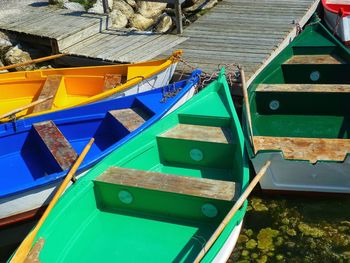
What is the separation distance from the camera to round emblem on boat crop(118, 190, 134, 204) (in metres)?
4.97

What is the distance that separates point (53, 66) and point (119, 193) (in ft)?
16.1

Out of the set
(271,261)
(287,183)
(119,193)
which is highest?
(119,193)

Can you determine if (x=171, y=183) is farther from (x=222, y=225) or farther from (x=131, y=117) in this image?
(x=131, y=117)

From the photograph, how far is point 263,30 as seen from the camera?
9.18m

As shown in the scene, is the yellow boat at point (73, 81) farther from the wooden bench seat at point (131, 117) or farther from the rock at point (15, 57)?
the rock at point (15, 57)

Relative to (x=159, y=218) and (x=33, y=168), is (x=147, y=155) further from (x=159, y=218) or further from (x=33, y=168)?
(x=33, y=168)

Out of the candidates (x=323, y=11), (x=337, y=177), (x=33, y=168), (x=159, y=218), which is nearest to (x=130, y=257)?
(x=159, y=218)

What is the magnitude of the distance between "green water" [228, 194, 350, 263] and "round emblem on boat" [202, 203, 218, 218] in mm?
757

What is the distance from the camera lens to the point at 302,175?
553cm

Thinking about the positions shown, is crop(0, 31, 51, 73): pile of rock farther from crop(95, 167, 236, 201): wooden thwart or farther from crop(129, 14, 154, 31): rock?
crop(95, 167, 236, 201): wooden thwart

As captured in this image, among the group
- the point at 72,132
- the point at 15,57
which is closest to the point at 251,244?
the point at 72,132

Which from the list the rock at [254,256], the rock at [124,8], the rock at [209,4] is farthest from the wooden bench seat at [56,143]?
the rock at [209,4]

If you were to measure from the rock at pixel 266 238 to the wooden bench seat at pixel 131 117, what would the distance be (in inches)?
79.8

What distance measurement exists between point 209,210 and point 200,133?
46.9 inches
